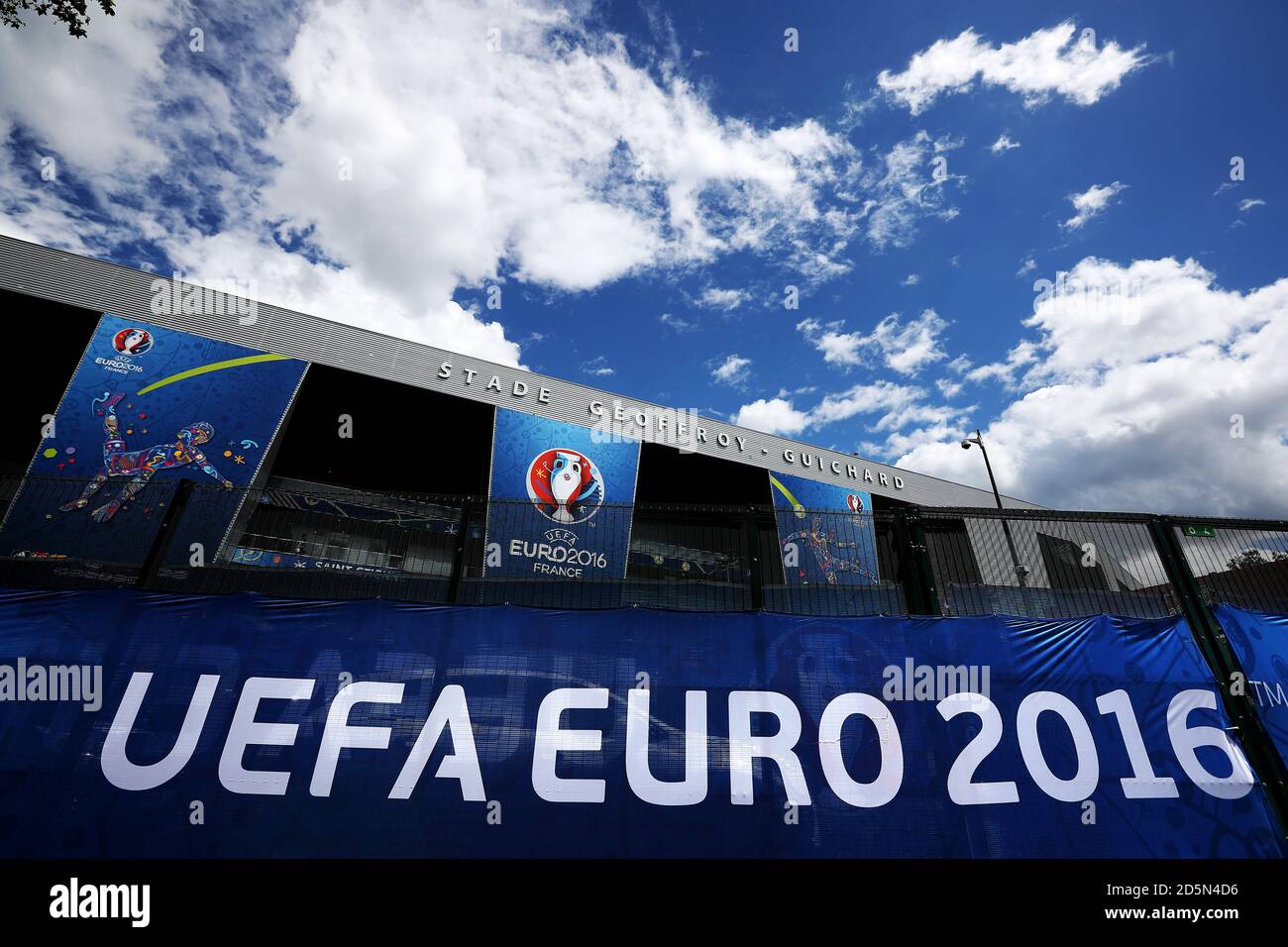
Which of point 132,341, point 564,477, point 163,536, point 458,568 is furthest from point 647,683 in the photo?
point 132,341

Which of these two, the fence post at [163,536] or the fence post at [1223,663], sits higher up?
Answer: the fence post at [163,536]

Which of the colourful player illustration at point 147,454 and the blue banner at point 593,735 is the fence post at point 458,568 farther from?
the colourful player illustration at point 147,454

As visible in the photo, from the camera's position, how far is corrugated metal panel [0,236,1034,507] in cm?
1731

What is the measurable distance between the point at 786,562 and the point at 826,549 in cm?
163

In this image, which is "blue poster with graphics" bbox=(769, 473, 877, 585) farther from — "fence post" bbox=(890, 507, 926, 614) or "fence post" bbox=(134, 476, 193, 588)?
"fence post" bbox=(134, 476, 193, 588)

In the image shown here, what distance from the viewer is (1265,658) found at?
6246 millimetres

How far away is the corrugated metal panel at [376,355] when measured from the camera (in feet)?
56.8

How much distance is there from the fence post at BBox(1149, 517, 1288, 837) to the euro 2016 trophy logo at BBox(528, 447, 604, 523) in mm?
16270

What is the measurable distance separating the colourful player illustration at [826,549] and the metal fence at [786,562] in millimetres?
33

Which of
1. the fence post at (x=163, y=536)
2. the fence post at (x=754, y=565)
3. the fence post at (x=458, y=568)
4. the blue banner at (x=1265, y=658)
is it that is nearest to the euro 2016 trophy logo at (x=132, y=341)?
the fence post at (x=163, y=536)

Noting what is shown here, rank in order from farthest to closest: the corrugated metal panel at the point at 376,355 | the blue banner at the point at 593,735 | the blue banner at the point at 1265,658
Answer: the corrugated metal panel at the point at 376,355
the blue banner at the point at 1265,658
the blue banner at the point at 593,735

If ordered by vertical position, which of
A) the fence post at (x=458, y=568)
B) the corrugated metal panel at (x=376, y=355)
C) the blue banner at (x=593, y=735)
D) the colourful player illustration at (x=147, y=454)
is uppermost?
the corrugated metal panel at (x=376, y=355)

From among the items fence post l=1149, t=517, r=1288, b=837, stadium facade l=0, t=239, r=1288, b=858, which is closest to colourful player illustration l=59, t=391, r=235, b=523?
stadium facade l=0, t=239, r=1288, b=858

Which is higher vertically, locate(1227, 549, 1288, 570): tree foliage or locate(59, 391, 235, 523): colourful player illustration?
locate(59, 391, 235, 523): colourful player illustration
